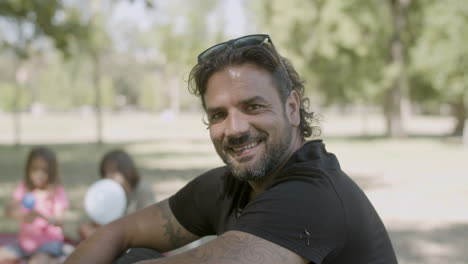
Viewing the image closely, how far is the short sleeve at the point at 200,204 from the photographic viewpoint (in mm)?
2375

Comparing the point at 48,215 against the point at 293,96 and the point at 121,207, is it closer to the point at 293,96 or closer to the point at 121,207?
the point at 121,207

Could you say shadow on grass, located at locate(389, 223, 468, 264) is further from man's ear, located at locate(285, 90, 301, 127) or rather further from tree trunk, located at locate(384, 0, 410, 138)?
tree trunk, located at locate(384, 0, 410, 138)

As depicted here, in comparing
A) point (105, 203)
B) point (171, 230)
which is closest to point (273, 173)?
point (171, 230)

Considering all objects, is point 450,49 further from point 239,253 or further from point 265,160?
point 239,253

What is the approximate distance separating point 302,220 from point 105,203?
8.45 feet

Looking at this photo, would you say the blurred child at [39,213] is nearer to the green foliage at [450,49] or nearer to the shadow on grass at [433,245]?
the shadow on grass at [433,245]

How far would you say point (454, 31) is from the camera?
2072 cm

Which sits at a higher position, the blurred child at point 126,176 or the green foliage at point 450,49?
the green foliage at point 450,49

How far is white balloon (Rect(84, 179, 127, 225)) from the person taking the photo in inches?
154

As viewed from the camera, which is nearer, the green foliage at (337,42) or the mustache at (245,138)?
the mustache at (245,138)

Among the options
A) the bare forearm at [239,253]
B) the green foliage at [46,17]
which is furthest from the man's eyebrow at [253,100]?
the green foliage at [46,17]

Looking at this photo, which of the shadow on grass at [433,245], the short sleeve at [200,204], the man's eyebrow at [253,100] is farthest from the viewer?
the shadow on grass at [433,245]

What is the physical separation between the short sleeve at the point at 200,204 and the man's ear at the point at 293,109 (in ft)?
1.45

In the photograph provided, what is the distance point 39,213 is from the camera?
445 cm
